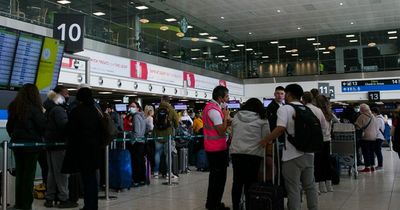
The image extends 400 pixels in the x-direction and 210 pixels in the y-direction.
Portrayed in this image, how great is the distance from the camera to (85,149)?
4.88 meters

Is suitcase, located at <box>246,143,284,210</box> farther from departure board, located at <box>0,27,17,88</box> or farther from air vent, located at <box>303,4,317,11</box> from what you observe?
air vent, located at <box>303,4,317,11</box>

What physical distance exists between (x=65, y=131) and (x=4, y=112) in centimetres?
344

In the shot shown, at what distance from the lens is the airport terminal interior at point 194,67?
255 inches

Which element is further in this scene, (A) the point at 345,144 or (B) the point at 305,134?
(A) the point at 345,144

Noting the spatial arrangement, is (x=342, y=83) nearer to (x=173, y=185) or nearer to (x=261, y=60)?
(x=261, y=60)

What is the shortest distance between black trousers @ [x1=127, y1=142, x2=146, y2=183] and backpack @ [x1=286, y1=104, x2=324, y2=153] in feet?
13.1

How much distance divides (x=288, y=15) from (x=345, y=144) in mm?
12712

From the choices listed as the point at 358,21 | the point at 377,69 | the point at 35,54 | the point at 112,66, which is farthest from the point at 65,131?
the point at 377,69

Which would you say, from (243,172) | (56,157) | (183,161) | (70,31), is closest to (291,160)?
(243,172)

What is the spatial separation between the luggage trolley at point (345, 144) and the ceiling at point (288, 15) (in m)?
10.5

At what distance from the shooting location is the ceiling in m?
18.2

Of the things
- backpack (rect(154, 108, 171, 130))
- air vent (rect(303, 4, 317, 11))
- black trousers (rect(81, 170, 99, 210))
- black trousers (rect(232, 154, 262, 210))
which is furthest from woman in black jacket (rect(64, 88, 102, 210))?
air vent (rect(303, 4, 317, 11))

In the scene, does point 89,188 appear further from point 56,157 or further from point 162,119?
point 162,119

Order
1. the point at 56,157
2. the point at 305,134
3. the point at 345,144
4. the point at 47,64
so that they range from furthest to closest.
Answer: the point at 345,144
the point at 47,64
the point at 56,157
the point at 305,134
